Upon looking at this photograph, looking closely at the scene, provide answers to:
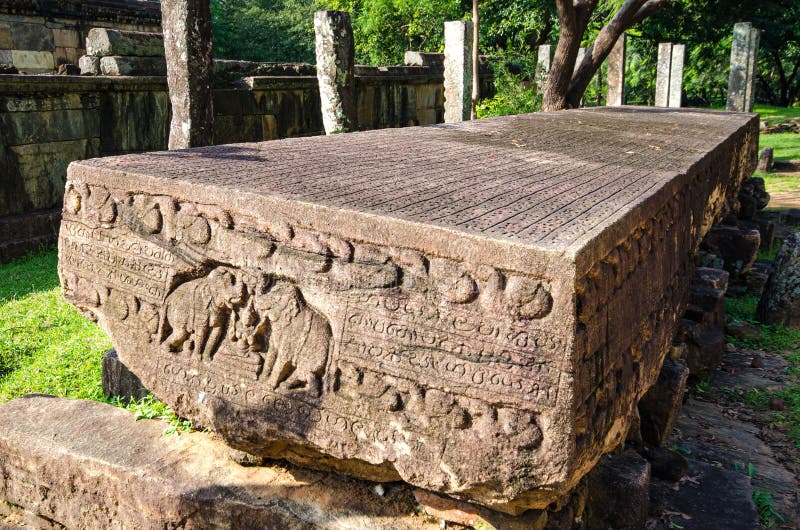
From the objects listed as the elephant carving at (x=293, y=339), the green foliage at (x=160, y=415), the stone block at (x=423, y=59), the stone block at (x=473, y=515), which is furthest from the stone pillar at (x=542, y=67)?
the stone block at (x=473, y=515)

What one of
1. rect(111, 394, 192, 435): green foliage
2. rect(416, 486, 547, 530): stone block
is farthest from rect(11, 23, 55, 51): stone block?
rect(416, 486, 547, 530): stone block

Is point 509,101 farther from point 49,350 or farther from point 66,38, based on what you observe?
point 49,350

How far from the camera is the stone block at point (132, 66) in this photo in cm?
622

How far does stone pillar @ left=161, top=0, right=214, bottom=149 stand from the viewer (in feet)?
16.6

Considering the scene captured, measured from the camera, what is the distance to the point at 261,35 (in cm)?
2275

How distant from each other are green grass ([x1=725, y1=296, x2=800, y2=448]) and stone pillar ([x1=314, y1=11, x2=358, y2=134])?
149 inches

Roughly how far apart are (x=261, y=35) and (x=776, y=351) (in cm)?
2115

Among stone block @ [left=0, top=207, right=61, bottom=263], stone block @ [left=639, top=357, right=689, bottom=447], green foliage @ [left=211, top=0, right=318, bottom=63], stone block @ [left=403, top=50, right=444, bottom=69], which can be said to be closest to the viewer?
stone block @ [left=639, top=357, right=689, bottom=447]

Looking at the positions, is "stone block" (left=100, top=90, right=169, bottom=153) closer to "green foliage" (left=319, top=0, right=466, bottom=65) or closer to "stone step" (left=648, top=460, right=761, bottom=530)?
"stone step" (left=648, top=460, right=761, bottom=530)

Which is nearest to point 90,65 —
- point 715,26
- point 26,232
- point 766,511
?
point 26,232

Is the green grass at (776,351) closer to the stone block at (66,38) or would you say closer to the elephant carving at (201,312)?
the elephant carving at (201,312)

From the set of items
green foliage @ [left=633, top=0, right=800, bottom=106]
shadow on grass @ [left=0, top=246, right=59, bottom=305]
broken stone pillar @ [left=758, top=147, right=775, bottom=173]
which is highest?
green foliage @ [left=633, top=0, right=800, bottom=106]

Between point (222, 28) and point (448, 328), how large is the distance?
19140mm

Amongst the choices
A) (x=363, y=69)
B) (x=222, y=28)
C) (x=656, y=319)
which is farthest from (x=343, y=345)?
(x=222, y=28)
